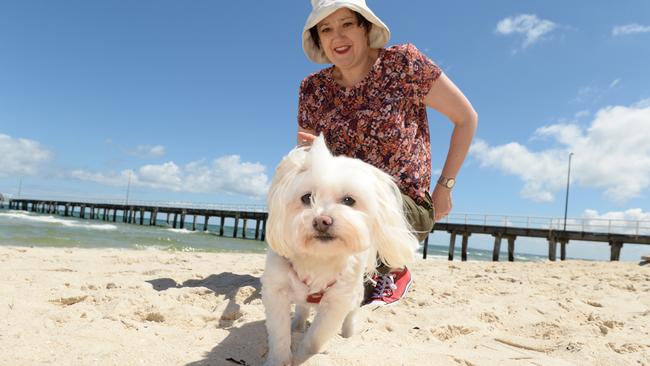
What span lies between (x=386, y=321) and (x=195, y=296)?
1.52 m

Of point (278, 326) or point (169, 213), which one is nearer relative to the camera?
point (278, 326)

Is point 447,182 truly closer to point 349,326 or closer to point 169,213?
point 349,326

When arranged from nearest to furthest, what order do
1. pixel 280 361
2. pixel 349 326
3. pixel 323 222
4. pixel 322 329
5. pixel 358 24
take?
pixel 323 222 < pixel 280 361 < pixel 322 329 < pixel 349 326 < pixel 358 24

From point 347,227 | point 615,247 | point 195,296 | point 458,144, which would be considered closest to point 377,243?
point 347,227

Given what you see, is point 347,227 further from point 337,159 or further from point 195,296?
point 195,296

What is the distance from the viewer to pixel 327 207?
1.95 meters

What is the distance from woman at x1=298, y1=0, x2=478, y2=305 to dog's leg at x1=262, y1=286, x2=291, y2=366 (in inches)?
42.2

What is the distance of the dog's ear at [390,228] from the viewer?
2174 mm

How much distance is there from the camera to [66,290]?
11.2ft

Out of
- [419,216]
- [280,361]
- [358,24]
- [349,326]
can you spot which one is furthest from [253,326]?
[358,24]

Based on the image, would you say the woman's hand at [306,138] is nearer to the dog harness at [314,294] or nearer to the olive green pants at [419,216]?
the olive green pants at [419,216]

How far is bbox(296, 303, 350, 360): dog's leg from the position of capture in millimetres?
2115

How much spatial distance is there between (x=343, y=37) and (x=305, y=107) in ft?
2.11

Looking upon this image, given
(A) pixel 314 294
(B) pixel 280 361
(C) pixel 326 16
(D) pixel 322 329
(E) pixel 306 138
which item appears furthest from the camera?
(C) pixel 326 16
